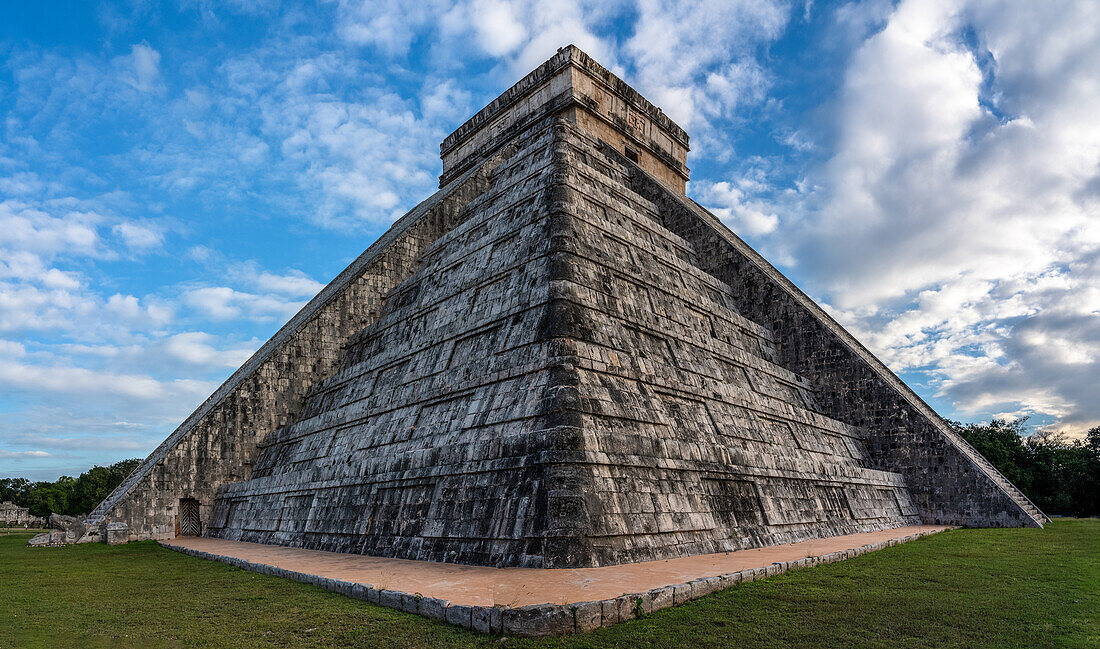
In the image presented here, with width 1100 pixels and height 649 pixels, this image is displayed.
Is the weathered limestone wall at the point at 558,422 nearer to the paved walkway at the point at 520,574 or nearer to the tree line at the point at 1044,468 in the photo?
the paved walkway at the point at 520,574

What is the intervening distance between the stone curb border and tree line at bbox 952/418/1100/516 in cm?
2525

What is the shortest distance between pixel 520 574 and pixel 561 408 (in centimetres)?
233

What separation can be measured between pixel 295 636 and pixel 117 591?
14.3 feet

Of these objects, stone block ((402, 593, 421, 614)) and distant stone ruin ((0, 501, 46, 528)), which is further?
distant stone ruin ((0, 501, 46, 528))

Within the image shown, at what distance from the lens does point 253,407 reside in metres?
17.2

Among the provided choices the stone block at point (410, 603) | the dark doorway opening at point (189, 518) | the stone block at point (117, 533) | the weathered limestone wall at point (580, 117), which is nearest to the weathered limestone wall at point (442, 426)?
the dark doorway opening at point (189, 518)

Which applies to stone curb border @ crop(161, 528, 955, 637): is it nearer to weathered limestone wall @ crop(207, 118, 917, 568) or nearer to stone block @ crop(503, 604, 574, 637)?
stone block @ crop(503, 604, 574, 637)

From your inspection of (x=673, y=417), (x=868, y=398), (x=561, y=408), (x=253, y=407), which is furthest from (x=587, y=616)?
(x=868, y=398)

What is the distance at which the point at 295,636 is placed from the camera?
5309 millimetres

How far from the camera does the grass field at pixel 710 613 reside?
5.09 metres

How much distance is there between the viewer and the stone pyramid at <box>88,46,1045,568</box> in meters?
8.88

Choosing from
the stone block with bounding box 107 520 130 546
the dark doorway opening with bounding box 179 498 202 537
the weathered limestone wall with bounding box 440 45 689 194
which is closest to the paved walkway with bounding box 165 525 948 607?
the dark doorway opening with bounding box 179 498 202 537

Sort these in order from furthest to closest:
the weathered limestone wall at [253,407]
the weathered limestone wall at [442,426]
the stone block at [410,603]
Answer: the weathered limestone wall at [253,407] < the weathered limestone wall at [442,426] < the stone block at [410,603]

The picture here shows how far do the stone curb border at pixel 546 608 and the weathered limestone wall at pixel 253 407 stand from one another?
1095 centimetres
